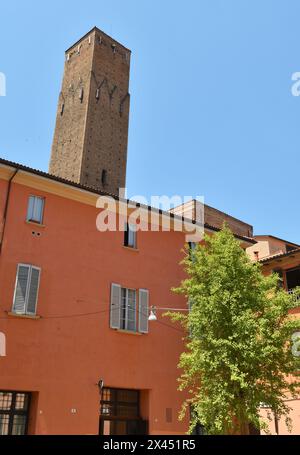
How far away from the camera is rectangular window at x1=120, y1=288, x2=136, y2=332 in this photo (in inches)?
693

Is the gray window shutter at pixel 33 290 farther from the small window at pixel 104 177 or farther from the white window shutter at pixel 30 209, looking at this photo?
the small window at pixel 104 177

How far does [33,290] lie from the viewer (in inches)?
619

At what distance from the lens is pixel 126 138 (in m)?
50.5

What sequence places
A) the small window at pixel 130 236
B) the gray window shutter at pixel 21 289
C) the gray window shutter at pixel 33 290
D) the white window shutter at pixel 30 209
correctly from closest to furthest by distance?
the gray window shutter at pixel 21 289, the gray window shutter at pixel 33 290, the white window shutter at pixel 30 209, the small window at pixel 130 236

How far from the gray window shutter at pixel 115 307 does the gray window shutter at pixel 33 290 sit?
297 cm

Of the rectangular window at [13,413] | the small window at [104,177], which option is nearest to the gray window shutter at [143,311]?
the rectangular window at [13,413]

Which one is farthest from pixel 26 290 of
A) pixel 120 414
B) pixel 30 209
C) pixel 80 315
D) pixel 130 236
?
pixel 120 414

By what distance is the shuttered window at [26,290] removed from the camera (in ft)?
50.1

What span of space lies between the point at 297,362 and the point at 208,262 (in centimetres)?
450

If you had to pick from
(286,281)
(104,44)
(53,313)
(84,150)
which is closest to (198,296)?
(53,313)

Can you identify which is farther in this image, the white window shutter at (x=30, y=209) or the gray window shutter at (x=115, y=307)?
the gray window shutter at (x=115, y=307)

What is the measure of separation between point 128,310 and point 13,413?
5.41m

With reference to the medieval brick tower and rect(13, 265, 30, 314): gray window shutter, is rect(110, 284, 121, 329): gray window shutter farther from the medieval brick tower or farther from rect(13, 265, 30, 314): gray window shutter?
the medieval brick tower

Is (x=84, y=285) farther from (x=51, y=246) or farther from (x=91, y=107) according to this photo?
(x=91, y=107)
